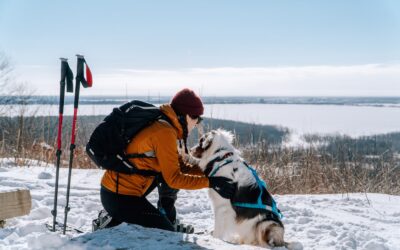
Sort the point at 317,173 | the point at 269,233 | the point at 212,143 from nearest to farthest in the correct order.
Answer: the point at 269,233, the point at 212,143, the point at 317,173

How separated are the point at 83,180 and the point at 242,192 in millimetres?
3532

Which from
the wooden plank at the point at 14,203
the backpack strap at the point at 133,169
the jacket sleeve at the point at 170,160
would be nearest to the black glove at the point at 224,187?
the jacket sleeve at the point at 170,160

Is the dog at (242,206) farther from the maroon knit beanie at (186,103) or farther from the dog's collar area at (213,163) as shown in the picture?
the maroon knit beanie at (186,103)

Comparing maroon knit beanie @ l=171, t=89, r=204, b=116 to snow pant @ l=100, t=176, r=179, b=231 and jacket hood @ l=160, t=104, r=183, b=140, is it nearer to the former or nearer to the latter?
jacket hood @ l=160, t=104, r=183, b=140

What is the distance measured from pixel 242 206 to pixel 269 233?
334mm

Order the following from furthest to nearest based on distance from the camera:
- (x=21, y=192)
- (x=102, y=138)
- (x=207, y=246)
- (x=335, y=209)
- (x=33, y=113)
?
(x=33, y=113)
(x=335, y=209)
(x=21, y=192)
(x=102, y=138)
(x=207, y=246)

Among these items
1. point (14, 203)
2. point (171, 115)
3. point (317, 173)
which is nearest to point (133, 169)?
point (171, 115)

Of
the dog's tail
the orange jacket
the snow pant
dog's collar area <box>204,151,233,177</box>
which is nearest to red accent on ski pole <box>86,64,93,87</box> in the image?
the orange jacket

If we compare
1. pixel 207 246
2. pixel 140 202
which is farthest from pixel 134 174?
pixel 207 246

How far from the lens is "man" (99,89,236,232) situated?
129 inches

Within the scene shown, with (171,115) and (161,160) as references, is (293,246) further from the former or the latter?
(171,115)

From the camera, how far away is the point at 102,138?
11.1 feet

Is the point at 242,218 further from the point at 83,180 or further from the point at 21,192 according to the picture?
the point at 83,180

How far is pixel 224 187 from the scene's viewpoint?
356 cm
